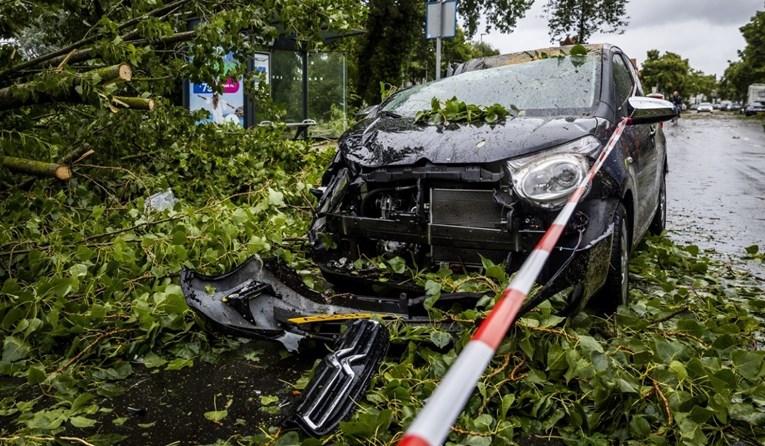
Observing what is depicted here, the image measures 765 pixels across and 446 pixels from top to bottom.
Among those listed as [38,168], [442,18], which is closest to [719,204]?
[442,18]

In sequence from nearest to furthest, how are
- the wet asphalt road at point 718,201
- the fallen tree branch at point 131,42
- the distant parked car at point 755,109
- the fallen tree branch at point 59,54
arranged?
the fallen tree branch at point 59,54 → the fallen tree branch at point 131,42 → the wet asphalt road at point 718,201 → the distant parked car at point 755,109

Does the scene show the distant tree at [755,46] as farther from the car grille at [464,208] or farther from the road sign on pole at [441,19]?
the car grille at [464,208]

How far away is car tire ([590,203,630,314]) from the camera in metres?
3.47

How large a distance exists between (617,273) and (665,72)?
4161 inches

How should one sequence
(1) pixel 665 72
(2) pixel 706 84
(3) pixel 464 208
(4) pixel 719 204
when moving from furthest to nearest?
(2) pixel 706 84 < (1) pixel 665 72 < (4) pixel 719 204 < (3) pixel 464 208

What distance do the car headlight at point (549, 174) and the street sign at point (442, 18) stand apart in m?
7.31

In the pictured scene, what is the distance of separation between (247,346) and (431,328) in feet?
3.92

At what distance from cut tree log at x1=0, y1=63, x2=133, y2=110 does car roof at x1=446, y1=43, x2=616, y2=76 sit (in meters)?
2.90

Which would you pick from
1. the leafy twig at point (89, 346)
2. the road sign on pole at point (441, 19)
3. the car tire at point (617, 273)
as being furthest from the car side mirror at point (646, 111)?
the road sign on pole at point (441, 19)

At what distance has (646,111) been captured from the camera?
4.04 metres

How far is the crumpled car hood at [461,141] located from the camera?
11.0 ft

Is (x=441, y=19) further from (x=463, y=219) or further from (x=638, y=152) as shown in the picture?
(x=463, y=219)

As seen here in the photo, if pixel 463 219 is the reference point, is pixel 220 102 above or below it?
above

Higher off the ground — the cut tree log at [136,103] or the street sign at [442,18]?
the street sign at [442,18]
